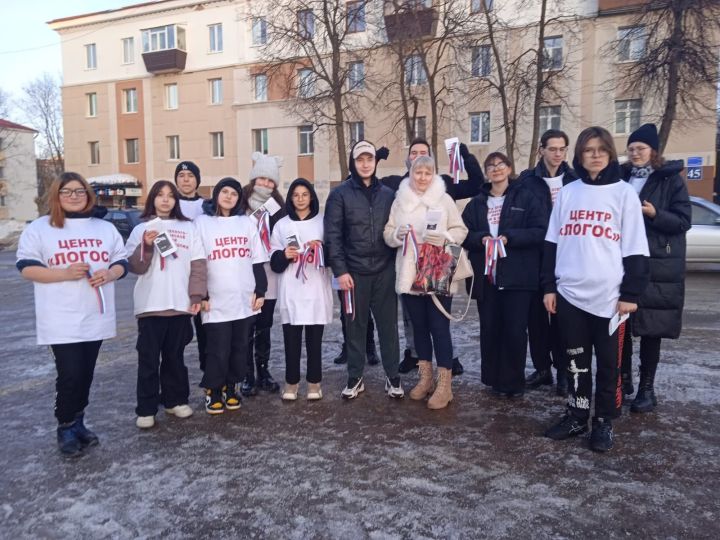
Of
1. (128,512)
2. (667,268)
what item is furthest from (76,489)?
(667,268)

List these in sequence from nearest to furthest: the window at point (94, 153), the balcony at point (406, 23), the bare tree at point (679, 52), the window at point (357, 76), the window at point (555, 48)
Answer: the bare tree at point (679, 52)
the balcony at point (406, 23)
the window at point (555, 48)
the window at point (357, 76)
the window at point (94, 153)

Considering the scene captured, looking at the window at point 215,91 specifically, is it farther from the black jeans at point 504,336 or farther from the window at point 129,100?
the black jeans at point 504,336

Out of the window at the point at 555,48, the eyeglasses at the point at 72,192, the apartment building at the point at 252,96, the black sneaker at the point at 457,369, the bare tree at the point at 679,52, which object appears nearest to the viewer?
the eyeglasses at the point at 72,192

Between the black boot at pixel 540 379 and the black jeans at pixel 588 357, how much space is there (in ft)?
3.76

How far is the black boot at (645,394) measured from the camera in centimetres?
439

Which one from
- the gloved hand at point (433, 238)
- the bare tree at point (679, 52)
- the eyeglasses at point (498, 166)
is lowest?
the gloved hand at point (433, 238)

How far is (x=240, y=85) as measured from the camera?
32.6 m

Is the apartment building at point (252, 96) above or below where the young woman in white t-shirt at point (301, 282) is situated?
above

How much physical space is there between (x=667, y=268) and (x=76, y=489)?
4233mm

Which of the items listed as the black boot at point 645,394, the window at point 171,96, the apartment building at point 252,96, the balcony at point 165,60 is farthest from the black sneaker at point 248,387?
the window at point 171,96

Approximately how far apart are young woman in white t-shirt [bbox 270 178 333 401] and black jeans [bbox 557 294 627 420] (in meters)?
1.94

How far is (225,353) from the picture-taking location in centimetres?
452

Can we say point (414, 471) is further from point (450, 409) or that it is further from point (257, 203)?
point (257, 203)

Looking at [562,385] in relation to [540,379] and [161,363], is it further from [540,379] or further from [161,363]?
[161,363]
